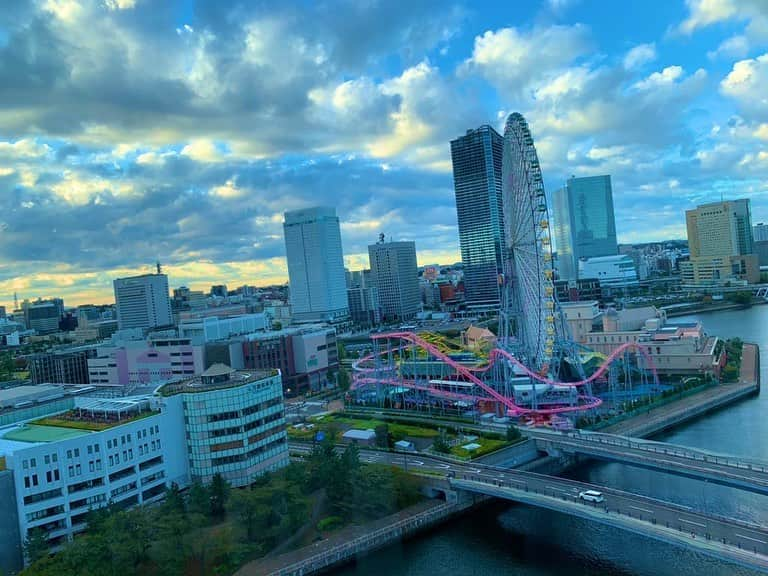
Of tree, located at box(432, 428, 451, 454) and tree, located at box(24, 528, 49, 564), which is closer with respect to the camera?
tree, located at box(24, 528, 49, 564)

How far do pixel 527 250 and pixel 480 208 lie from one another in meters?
58.1

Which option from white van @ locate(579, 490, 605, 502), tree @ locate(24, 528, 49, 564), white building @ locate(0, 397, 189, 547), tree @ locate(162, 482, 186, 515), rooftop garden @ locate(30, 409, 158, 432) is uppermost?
rooftop garden @ locate(30, 409, 158, 432)

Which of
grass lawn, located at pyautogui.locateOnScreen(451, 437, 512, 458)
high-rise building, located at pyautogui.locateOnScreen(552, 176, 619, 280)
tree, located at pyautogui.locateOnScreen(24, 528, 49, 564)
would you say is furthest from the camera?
high-rise building, located at pyautogui.locateOnScreen(552, 176, 619, 280)

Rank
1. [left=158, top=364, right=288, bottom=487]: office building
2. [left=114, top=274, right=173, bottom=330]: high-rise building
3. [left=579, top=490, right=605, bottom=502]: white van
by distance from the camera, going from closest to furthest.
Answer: [left=579, top=490, right=605, bottom=502]: white van, [left=158, top=364, right=288, bottom=487]: office building, [left=114, top=274, right=173, bottom=330]: high-rise building

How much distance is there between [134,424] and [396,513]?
35.0 feet

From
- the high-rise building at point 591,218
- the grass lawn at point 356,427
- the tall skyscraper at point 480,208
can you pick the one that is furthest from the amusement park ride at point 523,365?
the high-rise building at point 591,218

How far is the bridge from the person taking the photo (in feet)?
66.4

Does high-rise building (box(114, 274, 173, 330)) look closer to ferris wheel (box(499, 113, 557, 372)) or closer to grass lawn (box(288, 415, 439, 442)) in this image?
grass lawn (box(288, 415, 439, 442))

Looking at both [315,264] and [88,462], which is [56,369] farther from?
[315,264]

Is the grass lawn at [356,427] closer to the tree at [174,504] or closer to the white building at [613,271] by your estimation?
the tree at [174,504]

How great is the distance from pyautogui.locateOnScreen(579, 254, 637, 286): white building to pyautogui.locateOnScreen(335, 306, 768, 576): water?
281ft

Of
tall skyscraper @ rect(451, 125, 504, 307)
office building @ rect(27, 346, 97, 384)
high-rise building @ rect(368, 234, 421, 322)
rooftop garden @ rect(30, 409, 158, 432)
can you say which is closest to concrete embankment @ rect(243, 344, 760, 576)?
rooftop garden @ rect(30, 409, 158, 432)

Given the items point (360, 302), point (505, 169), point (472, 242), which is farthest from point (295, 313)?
point (505, 169)

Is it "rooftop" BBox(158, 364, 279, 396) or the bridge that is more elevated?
"rooftop" BBox(158, 364, 279, 396)
